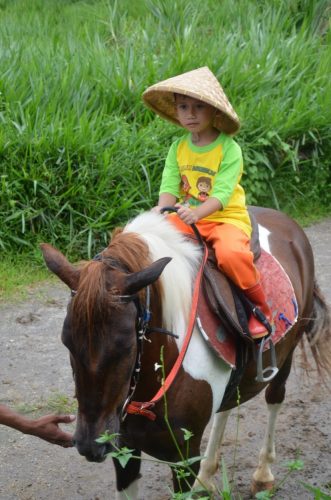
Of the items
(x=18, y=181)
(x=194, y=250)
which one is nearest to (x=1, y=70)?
(x=18, y=181)

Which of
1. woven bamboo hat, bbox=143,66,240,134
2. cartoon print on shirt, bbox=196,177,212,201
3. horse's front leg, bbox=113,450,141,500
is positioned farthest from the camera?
cartoon print on shirt, bbox=196,177,212,201

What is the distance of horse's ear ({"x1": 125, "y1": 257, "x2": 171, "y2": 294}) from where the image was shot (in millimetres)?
2650

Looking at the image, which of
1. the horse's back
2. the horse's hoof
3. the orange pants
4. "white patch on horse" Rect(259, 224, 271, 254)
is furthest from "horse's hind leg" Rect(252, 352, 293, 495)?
the orange pants

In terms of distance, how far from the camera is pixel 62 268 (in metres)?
2.85

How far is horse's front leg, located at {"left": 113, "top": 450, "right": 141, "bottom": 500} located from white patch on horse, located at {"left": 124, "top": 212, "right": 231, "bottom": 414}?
40cm

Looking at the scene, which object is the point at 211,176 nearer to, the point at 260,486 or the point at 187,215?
the point at 187,215

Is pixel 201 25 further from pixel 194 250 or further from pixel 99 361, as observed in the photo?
pixel 99 361

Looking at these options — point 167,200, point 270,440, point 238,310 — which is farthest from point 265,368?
point 167,200

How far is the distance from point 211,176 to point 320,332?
1.29m

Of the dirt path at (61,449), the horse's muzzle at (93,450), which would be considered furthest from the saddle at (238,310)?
the horse's muzzle at (93,450)

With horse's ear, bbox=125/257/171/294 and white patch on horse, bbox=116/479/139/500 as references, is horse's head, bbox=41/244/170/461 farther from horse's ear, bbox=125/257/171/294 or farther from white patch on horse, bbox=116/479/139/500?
white patch on horse, bbox=116/479/139/500

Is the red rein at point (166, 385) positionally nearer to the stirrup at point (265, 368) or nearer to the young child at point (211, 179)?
the young child at point (211, 179)

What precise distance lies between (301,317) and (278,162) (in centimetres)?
422

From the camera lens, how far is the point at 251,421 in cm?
470
